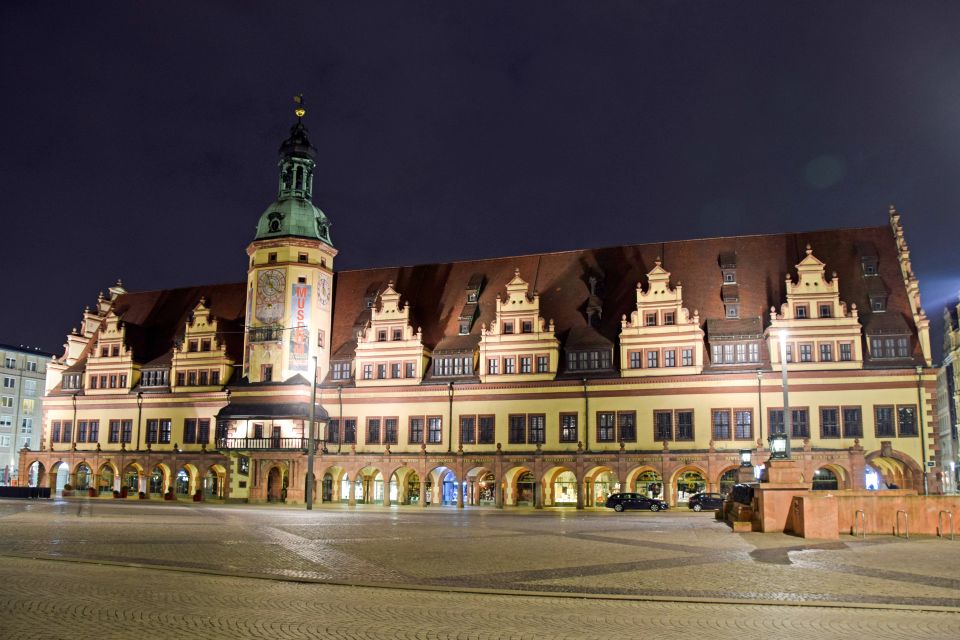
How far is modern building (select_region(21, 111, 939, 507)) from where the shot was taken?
53.1 metres

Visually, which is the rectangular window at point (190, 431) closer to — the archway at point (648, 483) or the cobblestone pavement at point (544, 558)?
the archway at point (648, 483)

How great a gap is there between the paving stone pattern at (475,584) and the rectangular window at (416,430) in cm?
3337

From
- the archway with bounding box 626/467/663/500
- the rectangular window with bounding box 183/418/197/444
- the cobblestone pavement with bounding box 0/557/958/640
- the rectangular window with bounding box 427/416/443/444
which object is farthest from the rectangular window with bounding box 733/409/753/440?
the cobblestone pavement with bounding box 0/557/958/640

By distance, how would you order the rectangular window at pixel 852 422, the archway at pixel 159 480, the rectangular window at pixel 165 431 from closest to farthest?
1. the rectangular window at pixel 852 422
2. the archway at pixel 159 480
3. the rectangular window at pixel 165 431

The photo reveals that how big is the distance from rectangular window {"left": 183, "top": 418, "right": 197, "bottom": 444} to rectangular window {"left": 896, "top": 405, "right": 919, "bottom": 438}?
47.6 metres

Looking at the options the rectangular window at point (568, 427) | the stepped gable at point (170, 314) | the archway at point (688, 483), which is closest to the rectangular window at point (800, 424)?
the archway at point (688, 483)

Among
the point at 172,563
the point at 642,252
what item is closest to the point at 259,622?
the point at 172,563

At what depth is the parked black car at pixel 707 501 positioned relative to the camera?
49.4 metres

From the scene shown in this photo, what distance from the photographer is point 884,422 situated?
51.5 m

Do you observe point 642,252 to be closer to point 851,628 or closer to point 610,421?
point 610,421

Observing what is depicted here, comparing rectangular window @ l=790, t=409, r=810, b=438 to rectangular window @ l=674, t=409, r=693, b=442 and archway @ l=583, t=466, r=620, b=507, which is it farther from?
archway @ l=583, t=466, r=620, b=507

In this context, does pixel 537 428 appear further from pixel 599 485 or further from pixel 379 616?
pixel 379 616

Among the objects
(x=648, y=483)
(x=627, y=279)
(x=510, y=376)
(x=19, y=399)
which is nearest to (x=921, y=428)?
(x=648, y=483)

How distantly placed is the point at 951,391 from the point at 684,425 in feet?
214
